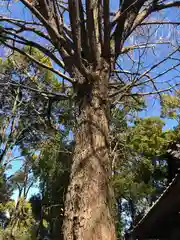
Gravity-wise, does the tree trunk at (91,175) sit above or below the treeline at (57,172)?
below

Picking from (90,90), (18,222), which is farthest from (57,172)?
(90,90)

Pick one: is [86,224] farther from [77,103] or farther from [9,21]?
[9,21]

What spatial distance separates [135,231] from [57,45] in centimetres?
418

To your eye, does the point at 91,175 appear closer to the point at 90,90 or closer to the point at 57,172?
the point at 90,90

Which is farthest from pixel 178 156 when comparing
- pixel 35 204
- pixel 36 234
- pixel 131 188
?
pixel 35 204

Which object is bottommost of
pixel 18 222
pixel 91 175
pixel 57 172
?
pixel 91 175

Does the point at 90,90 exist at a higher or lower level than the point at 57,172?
lower

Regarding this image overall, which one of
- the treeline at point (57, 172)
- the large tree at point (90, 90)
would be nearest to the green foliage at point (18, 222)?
the treeline at point (57, 172)

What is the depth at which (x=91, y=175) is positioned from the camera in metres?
2.22

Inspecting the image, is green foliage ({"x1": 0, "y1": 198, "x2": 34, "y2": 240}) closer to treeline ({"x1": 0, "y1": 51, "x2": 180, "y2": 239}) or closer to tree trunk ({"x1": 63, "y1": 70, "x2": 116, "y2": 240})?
treeline ({"x1": 0, "y1": 51, "x2": 180, "y2": 239})

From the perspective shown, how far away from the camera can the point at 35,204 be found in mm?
21234

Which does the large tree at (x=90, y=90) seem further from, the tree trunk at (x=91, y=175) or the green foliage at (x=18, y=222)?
the green foliage at (x=18, y=222)

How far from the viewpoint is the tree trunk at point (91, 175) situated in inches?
78.6

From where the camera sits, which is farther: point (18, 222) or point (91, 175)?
point (18, 222)
